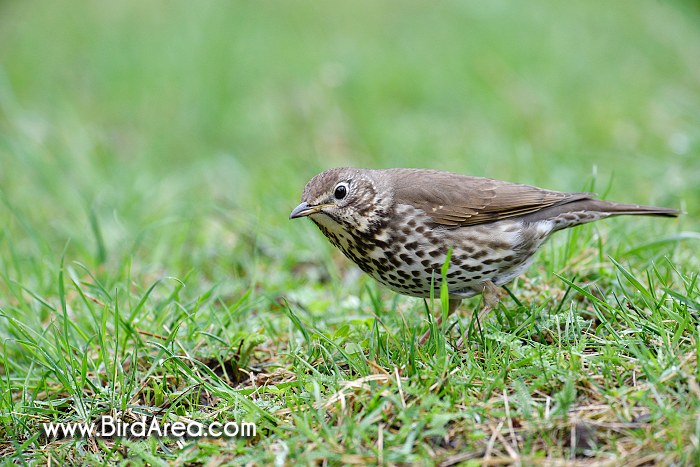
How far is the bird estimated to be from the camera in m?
4.42

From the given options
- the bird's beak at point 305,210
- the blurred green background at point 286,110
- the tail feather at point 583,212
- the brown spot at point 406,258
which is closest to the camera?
the brown spot at point 406,258

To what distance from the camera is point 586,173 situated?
6910mm

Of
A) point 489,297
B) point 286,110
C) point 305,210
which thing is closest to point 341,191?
point 305,210

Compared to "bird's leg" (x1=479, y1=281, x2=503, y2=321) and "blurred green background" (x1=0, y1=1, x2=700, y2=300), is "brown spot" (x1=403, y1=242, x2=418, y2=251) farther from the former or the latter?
"blurred green background" (x1=0, y1=1, x2=700, y2=300)

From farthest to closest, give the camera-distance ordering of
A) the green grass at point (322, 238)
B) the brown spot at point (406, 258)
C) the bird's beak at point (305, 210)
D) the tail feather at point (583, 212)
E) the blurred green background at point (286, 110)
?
the blurred green background at point (286, 110) < the tail feather at point (583, 212) < the bird's beak at point (305, 210) < the brown spot at point (406, 258) < the green grass at point (322, 238)

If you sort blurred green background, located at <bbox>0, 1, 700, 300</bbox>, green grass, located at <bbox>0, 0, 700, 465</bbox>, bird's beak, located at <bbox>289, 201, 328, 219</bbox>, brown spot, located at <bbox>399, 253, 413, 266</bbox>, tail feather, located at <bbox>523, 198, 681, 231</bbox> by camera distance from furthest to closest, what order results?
1. blurred green background, located at <bbox>0, 1, 700, 300</bbox>
2. tail feather, located at <bbox>523, 198, 681, 231</bbox>
3. bird's beak, located at <bbox>289, 201, 328, 219</bbox>
4. brown spot, located at <bbox>399, 253, 413, 266</bbox>
5. green grass, located at <bbox>0, 0, 700, 465</bbox>

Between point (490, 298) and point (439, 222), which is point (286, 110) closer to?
point (439, 222)

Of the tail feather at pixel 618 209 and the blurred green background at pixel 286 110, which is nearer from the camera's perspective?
the tail feather at pixel 618 209

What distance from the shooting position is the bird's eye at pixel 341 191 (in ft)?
15.0

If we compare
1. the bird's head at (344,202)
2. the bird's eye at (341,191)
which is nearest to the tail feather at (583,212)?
the bird's head at (344,202)

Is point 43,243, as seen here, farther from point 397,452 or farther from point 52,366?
point 397,452

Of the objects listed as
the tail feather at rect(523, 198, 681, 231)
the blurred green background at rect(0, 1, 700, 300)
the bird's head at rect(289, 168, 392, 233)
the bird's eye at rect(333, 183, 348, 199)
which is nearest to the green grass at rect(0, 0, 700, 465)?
the blurred green background at rect(0, 1, 700, 300)

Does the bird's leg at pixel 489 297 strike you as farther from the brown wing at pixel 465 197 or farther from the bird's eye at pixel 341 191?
the bird's eye at pixel 341 191

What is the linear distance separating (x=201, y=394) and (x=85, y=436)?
59 centimetres
